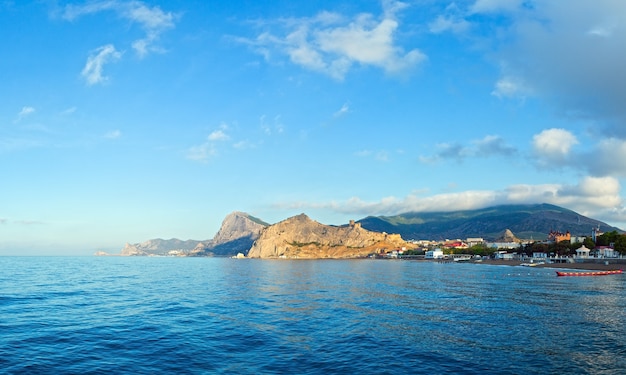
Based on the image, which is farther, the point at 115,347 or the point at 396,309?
the point at 396,309

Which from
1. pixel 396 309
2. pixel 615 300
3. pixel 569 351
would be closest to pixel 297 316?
pixel 396 309

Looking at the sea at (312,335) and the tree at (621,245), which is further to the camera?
the tree at (621,245)

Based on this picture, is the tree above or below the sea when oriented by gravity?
above

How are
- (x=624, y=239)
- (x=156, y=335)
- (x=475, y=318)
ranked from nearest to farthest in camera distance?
(x=156, y=335)
(x=475, y=318)
(x=624, y=239)

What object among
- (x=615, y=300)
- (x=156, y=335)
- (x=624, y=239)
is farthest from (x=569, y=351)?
(x=624, y=239)

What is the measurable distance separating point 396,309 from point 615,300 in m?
38.4

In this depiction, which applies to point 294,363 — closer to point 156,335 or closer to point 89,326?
point 156,335

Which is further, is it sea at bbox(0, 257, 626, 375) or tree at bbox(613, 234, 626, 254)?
tree at bbox(613, 234, 626, 254)

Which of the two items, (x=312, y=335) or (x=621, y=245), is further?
(x=621, y=245)

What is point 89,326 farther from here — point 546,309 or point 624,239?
point 624,239

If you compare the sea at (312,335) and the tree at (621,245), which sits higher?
the tree at (621,245)

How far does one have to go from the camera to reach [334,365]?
3078 centimetres

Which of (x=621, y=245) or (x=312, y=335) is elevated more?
(x=621, y=245)

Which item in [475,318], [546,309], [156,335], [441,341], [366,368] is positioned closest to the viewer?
[366,368]
